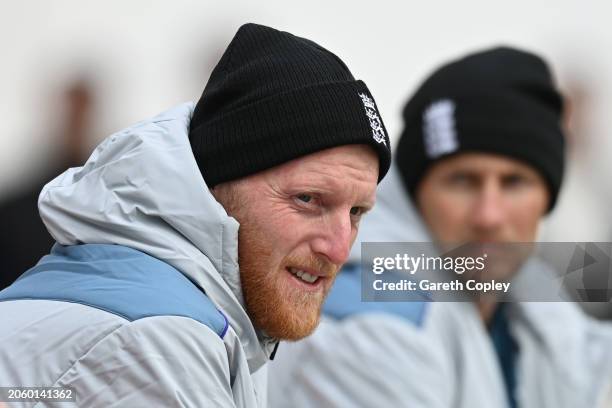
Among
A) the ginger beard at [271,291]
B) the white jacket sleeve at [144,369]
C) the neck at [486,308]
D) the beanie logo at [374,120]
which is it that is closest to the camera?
the white jacket sleeve at [144,369]

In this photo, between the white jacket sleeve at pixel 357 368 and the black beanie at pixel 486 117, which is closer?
the white jacket sleeve at pixel 357 368

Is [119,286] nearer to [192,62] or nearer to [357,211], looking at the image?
[357,211]

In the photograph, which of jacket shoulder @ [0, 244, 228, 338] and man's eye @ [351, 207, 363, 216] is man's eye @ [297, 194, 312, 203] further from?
jacket shoulder @ [0, 244, 228, 338]

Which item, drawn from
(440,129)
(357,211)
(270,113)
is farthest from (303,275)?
(440,129)

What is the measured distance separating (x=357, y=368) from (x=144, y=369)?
2027 mm

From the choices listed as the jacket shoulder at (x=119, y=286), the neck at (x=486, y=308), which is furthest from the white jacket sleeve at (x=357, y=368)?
the jacket shoulder at (x=119, y=286)

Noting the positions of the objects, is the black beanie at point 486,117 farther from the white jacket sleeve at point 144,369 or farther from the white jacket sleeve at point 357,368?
the white jacket sleeve at point 144,369

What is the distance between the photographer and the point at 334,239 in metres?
3.02

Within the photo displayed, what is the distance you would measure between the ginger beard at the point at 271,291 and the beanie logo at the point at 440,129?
2011 millimetres

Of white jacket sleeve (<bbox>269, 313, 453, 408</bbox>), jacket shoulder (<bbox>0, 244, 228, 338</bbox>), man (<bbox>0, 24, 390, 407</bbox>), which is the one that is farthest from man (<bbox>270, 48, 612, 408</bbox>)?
jacket shoulder (<bbox>0, 244, 228, 338</bbox>)

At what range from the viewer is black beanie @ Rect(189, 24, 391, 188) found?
296 cm

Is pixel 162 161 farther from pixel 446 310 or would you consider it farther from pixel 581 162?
pixel 581 162

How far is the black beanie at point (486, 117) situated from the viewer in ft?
16.1

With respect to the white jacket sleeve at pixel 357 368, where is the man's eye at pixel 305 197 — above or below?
above
